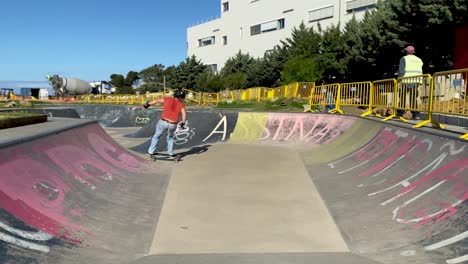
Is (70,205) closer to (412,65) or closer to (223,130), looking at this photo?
(412,65)

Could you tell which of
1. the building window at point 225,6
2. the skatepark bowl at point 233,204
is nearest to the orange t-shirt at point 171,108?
the skatepark bowl at point 233,204

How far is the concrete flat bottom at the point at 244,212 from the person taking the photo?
442 centimetres

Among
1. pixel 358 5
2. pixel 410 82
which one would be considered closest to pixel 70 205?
pixel 410 82

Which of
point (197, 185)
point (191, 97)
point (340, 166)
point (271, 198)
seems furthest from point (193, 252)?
point (191, 97)

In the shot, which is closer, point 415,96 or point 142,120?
point 415,96

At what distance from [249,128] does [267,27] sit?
4232 cm

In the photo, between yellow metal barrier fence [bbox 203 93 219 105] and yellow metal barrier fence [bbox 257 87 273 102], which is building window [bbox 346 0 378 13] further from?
yellow metal barrier fence [bbox 257 87 273 102]

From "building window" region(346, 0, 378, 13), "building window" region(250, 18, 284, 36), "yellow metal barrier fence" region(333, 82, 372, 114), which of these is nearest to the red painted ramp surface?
"yellow metal barrier fence" region(333, 82, 372, 114)

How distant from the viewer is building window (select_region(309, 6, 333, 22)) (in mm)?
42688

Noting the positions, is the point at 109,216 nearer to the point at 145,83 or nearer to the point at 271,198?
the point at 271,198

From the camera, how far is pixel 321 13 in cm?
4388

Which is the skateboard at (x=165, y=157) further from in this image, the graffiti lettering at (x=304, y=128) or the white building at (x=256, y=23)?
the white building at (x=256, y=23)

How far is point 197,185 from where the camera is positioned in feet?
23.2

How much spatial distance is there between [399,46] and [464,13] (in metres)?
5.66
